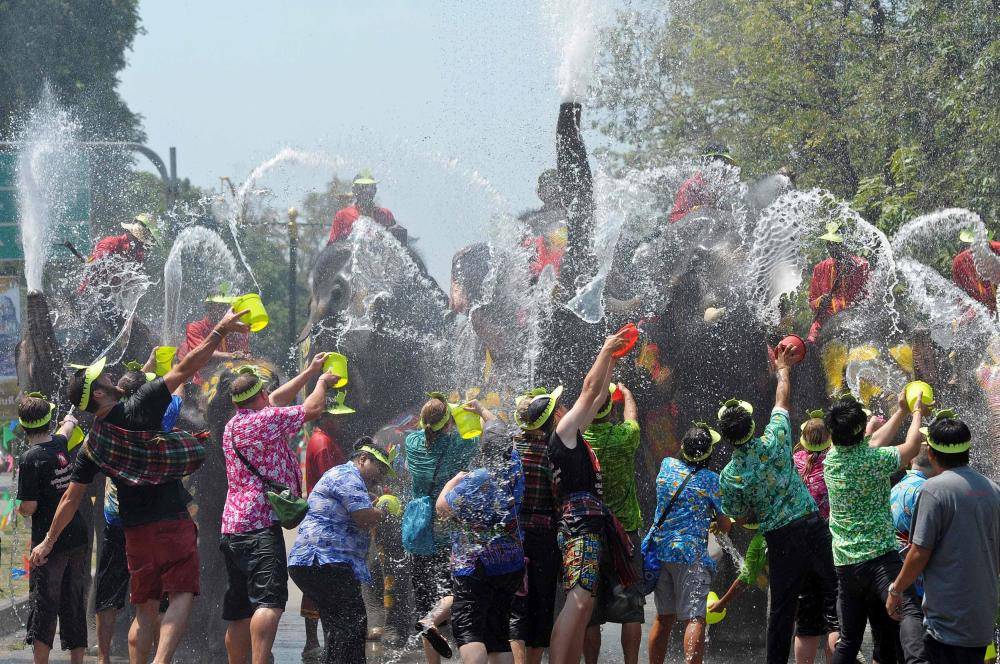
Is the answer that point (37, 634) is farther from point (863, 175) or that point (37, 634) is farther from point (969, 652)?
point (863, 175)

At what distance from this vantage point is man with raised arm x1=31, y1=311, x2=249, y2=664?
710 cm

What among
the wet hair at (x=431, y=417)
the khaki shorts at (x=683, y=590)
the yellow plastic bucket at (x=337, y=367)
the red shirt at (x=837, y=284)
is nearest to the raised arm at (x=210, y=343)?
the yellow plastic bucket at (x=337, y=367)

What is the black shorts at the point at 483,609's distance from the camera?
649 cm

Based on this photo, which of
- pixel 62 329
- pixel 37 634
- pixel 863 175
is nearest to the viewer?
pixel 37 634

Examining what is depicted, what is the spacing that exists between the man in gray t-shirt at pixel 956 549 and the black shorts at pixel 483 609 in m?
1.95

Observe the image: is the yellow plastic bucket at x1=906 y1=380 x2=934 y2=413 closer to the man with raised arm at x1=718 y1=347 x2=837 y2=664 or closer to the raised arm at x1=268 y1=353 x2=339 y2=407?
the man with raised arm at x1=718 y1=347 x2=837 y2=664

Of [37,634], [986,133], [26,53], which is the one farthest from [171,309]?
[26,53]

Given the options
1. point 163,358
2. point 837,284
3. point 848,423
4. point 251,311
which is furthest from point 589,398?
point 163,358

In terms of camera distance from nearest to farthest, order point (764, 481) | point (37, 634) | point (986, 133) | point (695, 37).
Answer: point (764, 481) < point (37, 634) < point (986, 133) < point (695, 37)

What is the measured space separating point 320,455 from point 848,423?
4.34m

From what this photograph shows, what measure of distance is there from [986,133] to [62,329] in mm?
9265

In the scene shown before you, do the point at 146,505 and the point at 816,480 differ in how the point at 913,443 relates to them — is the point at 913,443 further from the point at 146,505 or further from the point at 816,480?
the point at 146,505

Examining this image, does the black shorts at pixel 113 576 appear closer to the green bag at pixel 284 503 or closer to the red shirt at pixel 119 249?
the green bag at pixel 284 503

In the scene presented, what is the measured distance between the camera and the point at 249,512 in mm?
7414
